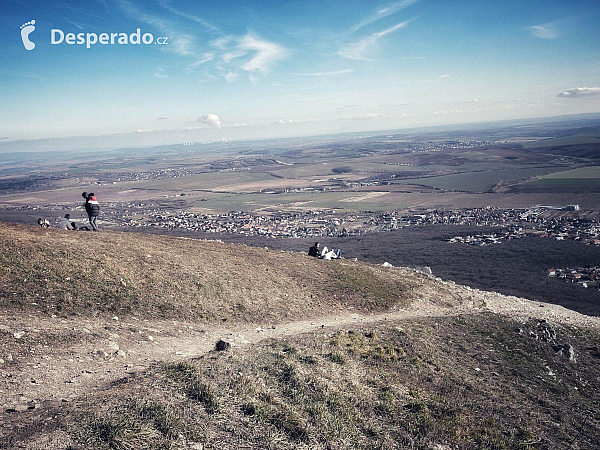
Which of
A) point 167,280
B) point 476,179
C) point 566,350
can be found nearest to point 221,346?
point 167,280

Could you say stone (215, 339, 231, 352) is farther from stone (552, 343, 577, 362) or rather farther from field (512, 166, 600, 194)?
field (512, 166, 600, 194)

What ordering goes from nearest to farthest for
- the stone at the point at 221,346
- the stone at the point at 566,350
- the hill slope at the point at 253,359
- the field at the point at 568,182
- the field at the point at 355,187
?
the hill slope at the point at 253,359
the stone at the point at 221,346
the stone at the point at 566,350
the field at the point at 568,182
the field at the point at 355,187

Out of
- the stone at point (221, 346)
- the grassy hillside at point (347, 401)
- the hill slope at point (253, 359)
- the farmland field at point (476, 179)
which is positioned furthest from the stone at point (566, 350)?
the farmland field at point (476, 179)

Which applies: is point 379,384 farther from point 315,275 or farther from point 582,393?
point 315,275

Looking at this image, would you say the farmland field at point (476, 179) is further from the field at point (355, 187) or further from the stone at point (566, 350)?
the stone at point (566, 350)

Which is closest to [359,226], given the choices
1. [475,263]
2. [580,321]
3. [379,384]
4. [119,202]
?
[475,263]

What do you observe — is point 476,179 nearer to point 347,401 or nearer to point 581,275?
point 581,275
